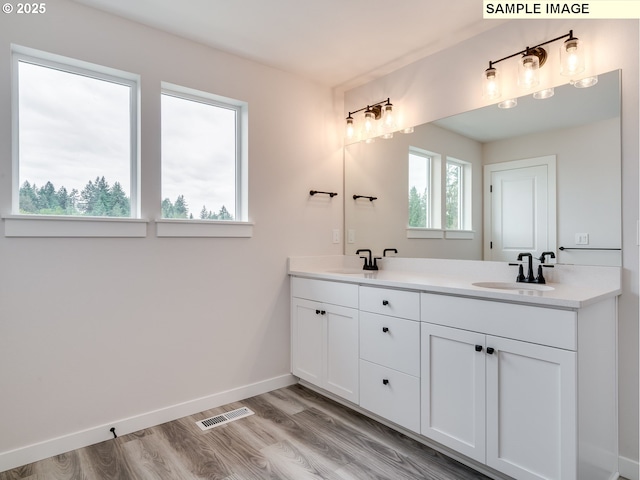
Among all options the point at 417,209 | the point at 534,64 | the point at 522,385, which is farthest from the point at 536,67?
the point at 522,385

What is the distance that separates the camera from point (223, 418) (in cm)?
238

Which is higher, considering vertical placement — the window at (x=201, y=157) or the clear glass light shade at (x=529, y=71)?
the clear glass light shade at (x=529, y=71)

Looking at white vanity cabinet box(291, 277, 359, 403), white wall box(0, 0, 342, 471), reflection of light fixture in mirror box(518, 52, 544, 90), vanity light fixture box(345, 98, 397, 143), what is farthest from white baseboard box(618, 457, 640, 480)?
vanity light fixture box(345, 98, 397, 143)

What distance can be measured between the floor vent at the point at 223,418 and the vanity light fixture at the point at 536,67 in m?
2.45

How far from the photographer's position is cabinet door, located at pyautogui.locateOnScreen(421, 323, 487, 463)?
1.73 m

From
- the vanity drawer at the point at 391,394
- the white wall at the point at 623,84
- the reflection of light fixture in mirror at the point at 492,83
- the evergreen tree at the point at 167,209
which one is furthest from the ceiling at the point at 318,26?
the vanity drawer at the point at 391,394

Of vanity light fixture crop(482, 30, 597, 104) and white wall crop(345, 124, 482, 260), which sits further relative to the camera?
white wall crop(345, 124, 482, 260)

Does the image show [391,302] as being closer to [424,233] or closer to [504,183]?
[424,233]

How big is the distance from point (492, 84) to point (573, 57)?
409 millimetres

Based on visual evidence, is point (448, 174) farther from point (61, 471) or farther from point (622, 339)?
point (61, 471)

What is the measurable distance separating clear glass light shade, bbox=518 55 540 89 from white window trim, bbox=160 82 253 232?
1729 millimetres

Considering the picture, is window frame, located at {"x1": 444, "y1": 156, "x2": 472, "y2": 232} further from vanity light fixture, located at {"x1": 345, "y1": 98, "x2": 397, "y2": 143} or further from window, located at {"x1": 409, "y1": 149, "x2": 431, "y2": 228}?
vanity light fixture, located at {"x1": 345, "y1": 98, "x2": 397, "y2": 143}

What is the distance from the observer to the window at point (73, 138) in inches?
78.6

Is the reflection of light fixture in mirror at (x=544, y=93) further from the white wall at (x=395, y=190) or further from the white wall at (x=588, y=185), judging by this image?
the white wall at (x=395, y=190)
